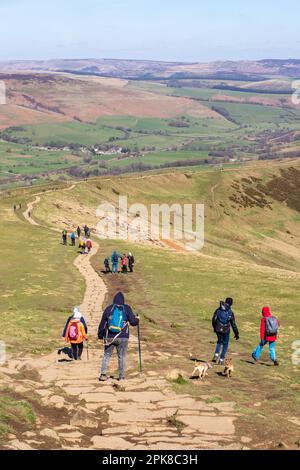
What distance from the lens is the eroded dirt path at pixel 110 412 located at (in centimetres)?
1462

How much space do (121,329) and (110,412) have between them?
337 centimetres

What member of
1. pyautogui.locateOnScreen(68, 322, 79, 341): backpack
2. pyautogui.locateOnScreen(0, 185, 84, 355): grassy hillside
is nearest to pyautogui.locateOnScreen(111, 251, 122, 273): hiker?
pyautogui.locateOnScreen(0, 185, 84, 355): grassy hillside

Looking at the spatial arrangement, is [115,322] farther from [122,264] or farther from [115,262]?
[122,264]

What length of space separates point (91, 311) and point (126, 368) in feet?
42.8

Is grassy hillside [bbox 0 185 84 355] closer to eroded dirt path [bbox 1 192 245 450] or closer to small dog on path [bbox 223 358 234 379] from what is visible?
eroded dirt path [bbox 1 192 245 450]

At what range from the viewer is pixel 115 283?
45.9 metres

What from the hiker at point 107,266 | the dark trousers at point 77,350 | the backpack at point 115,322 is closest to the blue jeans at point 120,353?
the backpack at point 115,322

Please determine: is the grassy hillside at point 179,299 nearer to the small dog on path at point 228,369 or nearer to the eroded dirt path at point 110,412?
the small dog on path at point 228,369

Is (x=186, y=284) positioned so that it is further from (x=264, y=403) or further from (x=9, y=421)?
(x=9, y=421)

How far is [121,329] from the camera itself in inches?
772

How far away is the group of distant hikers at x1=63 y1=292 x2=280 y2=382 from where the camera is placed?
19656 mm

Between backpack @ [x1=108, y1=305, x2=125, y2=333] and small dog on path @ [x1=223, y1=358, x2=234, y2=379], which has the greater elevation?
backpack @ [x1=108, y1=305, x2=125, y2=333]

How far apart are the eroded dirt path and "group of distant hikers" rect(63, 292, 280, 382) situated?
0.84 meters
